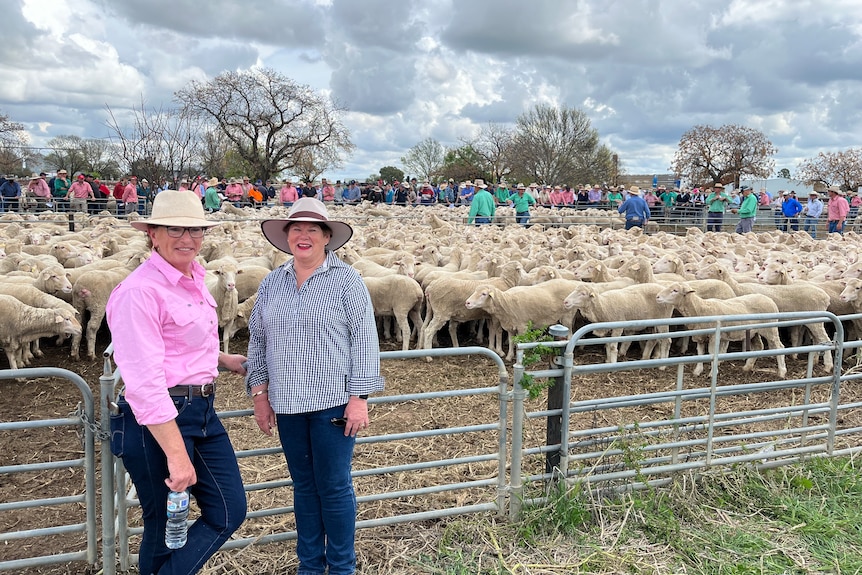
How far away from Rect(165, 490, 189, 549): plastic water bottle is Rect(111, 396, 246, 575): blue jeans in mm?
63

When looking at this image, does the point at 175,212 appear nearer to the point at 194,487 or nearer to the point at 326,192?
the point at 194,487

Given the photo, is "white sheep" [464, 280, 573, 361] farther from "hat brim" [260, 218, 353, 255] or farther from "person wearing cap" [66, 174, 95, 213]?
"person wearing cap" [66, 174, 95, 213]

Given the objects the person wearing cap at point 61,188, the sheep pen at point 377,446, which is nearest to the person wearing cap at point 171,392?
the sheep pen at point 377,446

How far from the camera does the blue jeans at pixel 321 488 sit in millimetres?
3047

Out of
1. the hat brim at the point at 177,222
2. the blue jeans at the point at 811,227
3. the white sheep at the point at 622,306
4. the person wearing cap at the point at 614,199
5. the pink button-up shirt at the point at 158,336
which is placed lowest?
the white sheep at the point at 622,306

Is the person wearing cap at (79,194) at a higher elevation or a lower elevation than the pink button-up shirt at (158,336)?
higher

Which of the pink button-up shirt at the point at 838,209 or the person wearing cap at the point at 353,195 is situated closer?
the pink button-up shirt at the point at 838,209

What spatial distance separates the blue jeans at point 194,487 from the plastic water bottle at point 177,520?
2.5 inches

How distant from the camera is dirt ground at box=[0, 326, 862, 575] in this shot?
12.2ft

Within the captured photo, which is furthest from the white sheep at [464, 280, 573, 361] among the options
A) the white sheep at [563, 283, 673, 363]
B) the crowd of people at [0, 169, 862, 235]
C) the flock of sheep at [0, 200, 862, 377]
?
the crowd of people at [0, 169, 862, 235]

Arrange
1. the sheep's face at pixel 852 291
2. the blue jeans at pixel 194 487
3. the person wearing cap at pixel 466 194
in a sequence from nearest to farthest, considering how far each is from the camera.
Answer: the blue jeans at pixel 194 487 < the sheep's face at pixel 852 291 < the person wearing cap at pixel 466 194

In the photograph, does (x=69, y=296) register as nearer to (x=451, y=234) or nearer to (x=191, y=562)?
(x=191, y=562)

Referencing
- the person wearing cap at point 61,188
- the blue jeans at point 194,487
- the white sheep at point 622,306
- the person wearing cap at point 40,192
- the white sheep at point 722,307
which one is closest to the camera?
the blue jeans at point 194,487

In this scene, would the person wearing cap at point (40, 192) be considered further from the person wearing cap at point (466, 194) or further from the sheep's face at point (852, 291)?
the sheep's face at point (852, 291)
